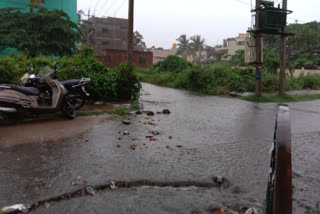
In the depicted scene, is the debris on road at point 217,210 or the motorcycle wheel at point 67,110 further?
the motorcycle wheel at point 67,110

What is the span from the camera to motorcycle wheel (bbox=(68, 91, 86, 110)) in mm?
A: 7816

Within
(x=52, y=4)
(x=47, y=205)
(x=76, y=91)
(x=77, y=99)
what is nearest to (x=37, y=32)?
(x=52, y=4)

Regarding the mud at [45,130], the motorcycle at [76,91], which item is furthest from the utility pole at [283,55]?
the mud at [45,130]

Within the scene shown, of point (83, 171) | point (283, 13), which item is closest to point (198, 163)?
point (83, 171)

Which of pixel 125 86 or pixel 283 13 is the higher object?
pixel 283 13

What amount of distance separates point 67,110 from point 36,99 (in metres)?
0.78

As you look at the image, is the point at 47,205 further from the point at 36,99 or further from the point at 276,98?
the point at 276,98

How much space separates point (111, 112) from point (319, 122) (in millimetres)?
5869

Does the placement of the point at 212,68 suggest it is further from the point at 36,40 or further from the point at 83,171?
the point at 83,171

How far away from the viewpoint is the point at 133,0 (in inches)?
461

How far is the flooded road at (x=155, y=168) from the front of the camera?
315cm

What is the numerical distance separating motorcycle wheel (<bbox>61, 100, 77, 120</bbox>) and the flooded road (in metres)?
0.70

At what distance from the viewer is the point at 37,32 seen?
1734 cm

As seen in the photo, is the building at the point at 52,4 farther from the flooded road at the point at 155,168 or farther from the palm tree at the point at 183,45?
the palm tree at the point at 183,45
